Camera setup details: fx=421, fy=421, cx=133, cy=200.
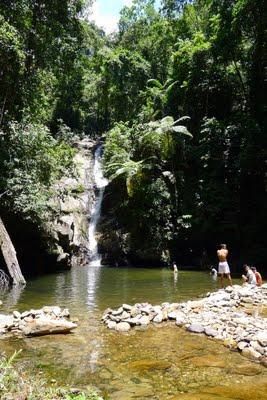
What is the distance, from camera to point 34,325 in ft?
30.9

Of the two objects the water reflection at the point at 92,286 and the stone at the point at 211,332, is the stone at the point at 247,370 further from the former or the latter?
the water reflection at the point at 92,286

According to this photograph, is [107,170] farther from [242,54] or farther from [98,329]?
[98,329]

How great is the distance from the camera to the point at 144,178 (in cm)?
2669

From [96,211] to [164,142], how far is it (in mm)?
7372

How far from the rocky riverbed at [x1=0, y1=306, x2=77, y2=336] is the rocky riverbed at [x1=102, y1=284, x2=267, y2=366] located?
1.15 m

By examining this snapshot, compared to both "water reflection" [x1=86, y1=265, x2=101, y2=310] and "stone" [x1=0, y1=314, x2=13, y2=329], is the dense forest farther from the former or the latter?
"stone" [x1=0, y1=314, x2=13, y2=329]

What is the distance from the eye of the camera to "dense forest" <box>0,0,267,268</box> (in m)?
19.3

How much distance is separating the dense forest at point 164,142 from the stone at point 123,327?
32.1ft

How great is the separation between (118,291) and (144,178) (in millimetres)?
12194

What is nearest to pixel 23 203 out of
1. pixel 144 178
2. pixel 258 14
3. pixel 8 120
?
pixel 8 120

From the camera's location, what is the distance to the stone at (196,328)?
9452 millimetres

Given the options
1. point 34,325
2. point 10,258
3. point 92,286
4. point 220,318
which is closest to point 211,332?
point 220,318

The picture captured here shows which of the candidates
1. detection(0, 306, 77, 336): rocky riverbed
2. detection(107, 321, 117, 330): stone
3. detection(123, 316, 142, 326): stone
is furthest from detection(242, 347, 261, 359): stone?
detection(0, 306, 77, 336): rocky riverbed

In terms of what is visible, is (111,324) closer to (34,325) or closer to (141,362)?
(34,325)
